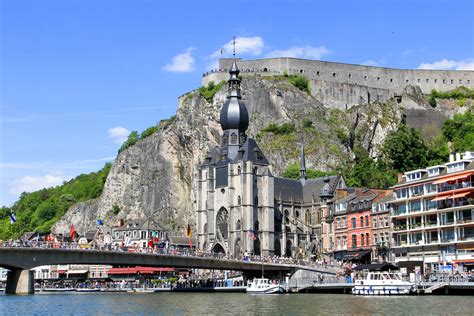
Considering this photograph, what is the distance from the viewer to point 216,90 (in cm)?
14150

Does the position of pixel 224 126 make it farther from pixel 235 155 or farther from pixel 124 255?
pixel 124 255

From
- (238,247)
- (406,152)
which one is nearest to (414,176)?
(238,247)

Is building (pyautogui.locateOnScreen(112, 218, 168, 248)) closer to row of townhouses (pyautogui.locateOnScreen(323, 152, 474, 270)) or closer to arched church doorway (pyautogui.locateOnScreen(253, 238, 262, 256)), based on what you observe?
arched church doorway (pyautogui.locateOnScreen(253, 238, 262, 256))

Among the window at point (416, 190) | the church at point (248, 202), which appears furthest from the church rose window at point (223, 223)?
the window at point (416, 190)

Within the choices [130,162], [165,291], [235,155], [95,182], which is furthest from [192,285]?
[95,182]

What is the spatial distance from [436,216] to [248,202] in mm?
36050

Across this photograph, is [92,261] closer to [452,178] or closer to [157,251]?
[157,251]

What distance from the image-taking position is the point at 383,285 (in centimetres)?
6862

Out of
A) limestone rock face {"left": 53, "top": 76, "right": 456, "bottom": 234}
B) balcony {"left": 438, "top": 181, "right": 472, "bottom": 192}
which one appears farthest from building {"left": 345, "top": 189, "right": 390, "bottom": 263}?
limestone rock face {"left": 53, "top": 76, "right": 456, "bottom": 234}

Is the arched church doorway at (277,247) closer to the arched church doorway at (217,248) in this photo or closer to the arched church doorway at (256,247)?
the arched church doorway at (256,247)

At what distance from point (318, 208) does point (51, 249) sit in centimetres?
5529

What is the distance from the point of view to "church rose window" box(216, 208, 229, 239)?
114113mm

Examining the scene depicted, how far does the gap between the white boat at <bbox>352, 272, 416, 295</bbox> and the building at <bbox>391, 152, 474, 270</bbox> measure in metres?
9.00

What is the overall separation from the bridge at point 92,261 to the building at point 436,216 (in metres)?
9.10
